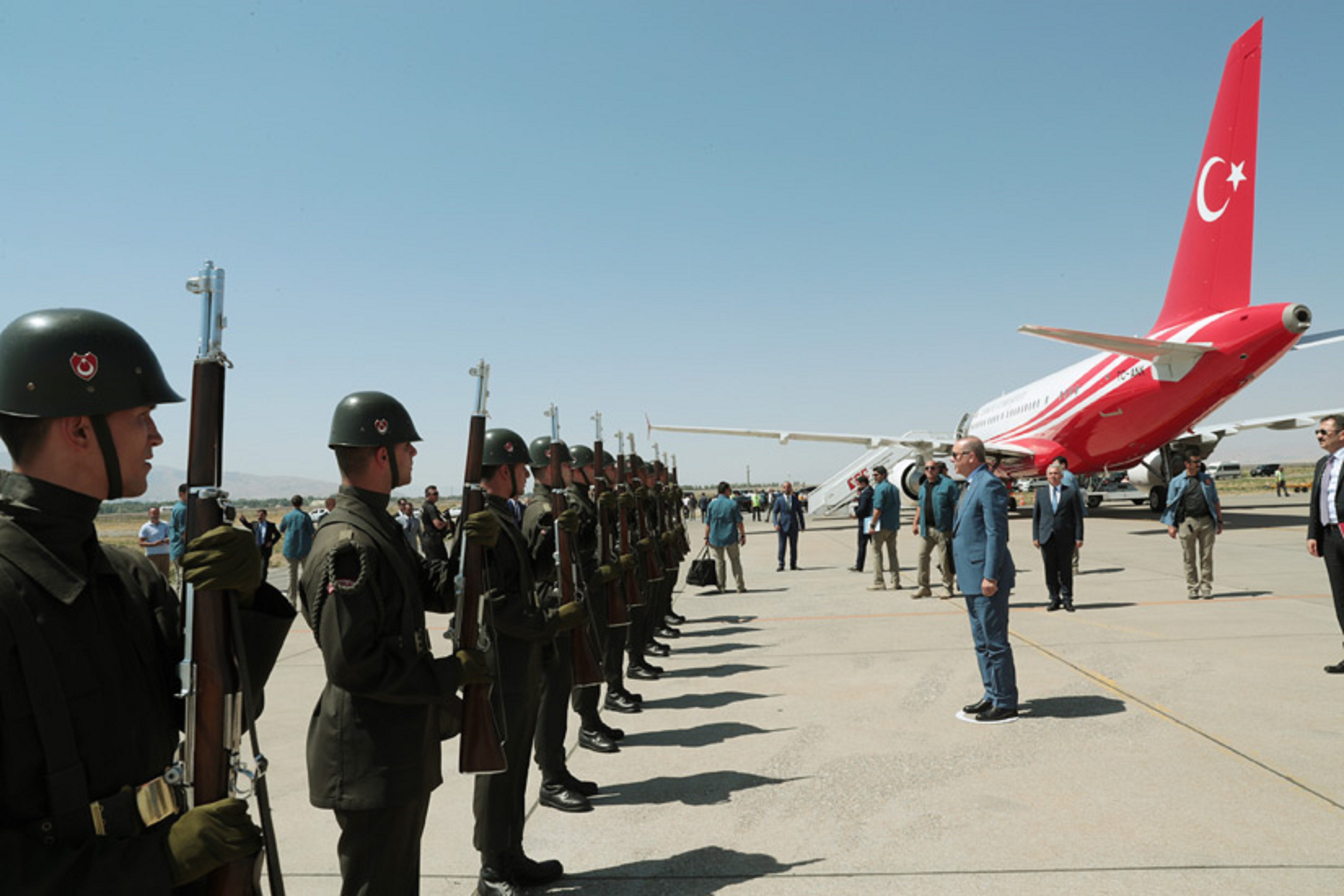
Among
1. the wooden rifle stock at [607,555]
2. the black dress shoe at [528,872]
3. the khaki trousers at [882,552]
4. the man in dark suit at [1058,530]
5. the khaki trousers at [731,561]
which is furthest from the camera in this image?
the khaki trousers at [731,561]

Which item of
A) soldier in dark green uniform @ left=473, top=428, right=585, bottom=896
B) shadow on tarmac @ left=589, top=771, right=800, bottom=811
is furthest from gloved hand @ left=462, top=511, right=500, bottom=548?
shadow on tarmac @ left=589, top=771, right=800, bottom=811

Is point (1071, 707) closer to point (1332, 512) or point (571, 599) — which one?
point (1332, 512)

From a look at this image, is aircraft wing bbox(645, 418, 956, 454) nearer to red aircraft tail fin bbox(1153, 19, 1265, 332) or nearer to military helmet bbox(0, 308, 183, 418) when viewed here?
red aircraft tail fin bbox(1153, 19, 1265, 332)

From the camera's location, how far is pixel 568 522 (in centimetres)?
523

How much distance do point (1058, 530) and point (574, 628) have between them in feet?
28.4

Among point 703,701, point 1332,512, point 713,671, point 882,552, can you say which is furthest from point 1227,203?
point 703,701

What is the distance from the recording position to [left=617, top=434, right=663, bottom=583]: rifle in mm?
9148

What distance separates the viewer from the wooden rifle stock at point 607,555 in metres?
6.84

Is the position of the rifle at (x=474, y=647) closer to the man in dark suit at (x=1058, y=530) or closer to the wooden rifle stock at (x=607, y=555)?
the wooden rifle stock at (x=607, y=555)

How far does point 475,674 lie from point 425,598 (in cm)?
36

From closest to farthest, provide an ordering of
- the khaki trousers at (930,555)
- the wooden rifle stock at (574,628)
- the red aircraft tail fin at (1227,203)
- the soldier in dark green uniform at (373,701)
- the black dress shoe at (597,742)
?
the soldier in dark green uniform at (373,701)
the wooden rifle stock at (574,628)
the black dress shoe at (597,742)
the khaki trousers at (930,555)
the red aircraft tail fin at (1227,203)

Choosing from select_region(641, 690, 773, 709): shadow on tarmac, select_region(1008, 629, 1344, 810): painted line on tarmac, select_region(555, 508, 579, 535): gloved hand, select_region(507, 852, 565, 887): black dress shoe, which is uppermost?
select_region(555, 508, 579, 535): gloved hand

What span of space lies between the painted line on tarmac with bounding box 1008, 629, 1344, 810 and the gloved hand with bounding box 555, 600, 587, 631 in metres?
4.08

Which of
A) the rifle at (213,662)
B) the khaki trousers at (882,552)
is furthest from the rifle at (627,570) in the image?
the khaki trousers at (882,552)
